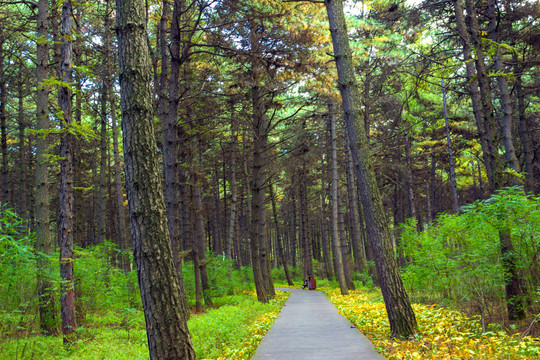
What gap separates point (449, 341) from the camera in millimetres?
5625

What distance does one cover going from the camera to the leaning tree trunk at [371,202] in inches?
267

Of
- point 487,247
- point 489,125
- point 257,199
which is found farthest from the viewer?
point 257,199

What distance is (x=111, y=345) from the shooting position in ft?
24.6

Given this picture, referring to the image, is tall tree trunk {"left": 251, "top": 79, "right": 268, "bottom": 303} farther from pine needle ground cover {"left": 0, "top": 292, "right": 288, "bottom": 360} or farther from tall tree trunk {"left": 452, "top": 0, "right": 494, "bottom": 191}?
tall tree trunk {"left": 452, "top": 0, "right": 494, "bottom": 191}

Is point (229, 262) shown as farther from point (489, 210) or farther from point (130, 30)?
point (130, 30)

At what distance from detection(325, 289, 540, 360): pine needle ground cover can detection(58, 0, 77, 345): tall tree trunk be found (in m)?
6.46

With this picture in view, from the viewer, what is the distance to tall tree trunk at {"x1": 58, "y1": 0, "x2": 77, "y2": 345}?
7828mm

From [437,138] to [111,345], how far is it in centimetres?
2336

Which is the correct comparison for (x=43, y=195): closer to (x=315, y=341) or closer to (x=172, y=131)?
(x=172, y=131)

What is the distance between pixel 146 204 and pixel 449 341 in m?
5.01

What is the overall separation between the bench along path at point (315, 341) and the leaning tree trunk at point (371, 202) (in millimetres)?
850

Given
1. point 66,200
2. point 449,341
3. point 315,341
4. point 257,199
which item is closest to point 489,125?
point 449,341

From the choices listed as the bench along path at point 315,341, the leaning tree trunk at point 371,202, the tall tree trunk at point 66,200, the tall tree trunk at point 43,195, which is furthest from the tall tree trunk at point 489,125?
the tall tree trunk at point 43,195

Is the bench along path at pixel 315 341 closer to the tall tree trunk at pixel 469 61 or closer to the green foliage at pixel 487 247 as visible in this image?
the green foliage at pixel 487 247
